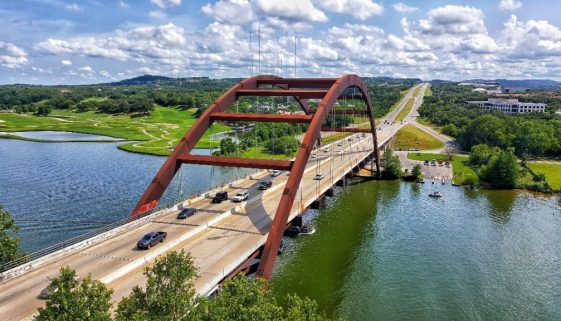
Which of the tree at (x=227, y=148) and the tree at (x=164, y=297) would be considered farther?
the tree at (x=227, y=148)

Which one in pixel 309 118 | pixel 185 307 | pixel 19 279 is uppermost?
pixel 309 118

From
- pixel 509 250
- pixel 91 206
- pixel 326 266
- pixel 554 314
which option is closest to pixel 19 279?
pixel 326 266

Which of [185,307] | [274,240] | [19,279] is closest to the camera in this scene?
[185,307]

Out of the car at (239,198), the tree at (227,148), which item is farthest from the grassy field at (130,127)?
the car at (239,198)

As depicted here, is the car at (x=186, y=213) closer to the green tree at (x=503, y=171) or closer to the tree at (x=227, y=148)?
the tree at (x=227, y=148)

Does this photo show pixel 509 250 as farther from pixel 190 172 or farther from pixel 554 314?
pixel 190 172

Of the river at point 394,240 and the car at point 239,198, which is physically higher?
the car at point 239,198

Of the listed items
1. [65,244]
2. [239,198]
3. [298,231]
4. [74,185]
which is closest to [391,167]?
[298,231]

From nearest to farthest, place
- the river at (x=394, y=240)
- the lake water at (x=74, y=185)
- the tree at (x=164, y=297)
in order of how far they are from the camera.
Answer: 1. the tree at (x=164, y=297)
2. the river at (x=394, y=240)
3. the lake water at (x=74, y=185)
